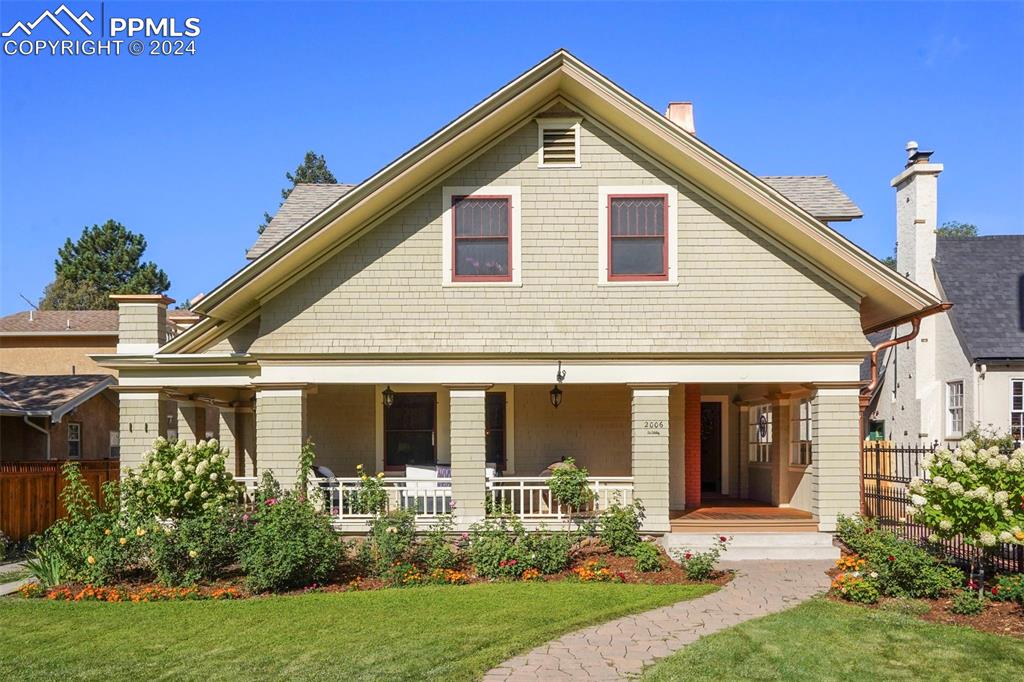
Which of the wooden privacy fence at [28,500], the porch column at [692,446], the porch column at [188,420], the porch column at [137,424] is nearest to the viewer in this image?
the porch column at [137,424]

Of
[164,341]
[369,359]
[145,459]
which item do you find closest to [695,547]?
[369,359]

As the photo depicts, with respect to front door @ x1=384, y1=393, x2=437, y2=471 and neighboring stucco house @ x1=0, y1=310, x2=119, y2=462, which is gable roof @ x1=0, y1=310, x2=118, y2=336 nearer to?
neighboring stucco house @ x1=0, y1=310, x2=119, y2=462

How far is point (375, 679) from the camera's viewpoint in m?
7.68

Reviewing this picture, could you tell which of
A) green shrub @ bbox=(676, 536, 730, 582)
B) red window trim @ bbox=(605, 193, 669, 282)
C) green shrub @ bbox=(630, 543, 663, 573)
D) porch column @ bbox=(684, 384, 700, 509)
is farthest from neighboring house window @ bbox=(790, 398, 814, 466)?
green shrub @ bbox=(630, 543, 663, 573)

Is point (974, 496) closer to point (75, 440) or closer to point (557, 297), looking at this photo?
point (557, 297)

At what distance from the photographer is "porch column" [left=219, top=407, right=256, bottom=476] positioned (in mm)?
18453

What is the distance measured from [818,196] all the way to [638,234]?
16.5ft

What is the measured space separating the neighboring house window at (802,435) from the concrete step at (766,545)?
239 cm

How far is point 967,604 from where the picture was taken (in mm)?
9945

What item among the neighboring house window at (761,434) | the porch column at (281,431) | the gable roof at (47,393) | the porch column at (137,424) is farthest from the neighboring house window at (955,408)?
the gable roof at (47,393)

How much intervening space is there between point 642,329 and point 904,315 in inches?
178

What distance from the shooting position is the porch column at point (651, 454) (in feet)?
46.5

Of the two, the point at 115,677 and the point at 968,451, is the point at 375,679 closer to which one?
the point at 115,677

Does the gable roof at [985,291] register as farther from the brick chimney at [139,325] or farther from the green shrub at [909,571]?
the brick chimney at [139,325]
